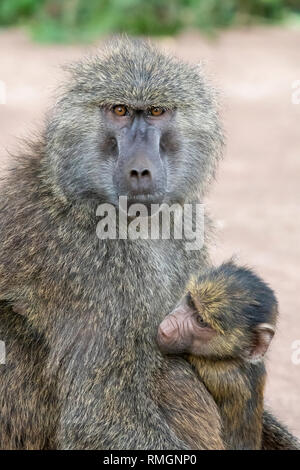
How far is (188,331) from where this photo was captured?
4590 mm

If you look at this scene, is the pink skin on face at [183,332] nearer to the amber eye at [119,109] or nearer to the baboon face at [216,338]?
the baboon face at [216,338]

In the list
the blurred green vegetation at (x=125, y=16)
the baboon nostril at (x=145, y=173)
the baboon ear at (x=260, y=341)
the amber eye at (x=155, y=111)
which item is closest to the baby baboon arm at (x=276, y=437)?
the baboon ear at (x=260, y=341)

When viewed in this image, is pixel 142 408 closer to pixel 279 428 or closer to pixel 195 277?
pixel 195 277

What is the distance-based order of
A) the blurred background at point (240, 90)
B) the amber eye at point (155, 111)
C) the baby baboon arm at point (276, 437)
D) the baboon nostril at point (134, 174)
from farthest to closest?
the blurred background at point (240, 90), the baby baboon arm at point (276, 437), the amber eye at point (155, 111), the baboon nostril at point (134, 174)

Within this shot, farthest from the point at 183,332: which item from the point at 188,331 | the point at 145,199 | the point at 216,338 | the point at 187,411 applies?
the point at 145,199

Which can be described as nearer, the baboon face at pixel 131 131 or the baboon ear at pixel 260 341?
the baboon face at pixel 131 131

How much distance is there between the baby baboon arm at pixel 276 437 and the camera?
5.22m

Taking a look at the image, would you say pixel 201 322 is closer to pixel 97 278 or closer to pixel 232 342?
pixel 232 342

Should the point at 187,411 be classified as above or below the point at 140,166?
below

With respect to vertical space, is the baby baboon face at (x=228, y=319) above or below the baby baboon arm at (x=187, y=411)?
above

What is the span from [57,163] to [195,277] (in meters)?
0.86

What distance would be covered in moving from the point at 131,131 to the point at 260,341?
111cm

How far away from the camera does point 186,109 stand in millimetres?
4691

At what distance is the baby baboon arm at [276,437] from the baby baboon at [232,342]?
1.82ft
